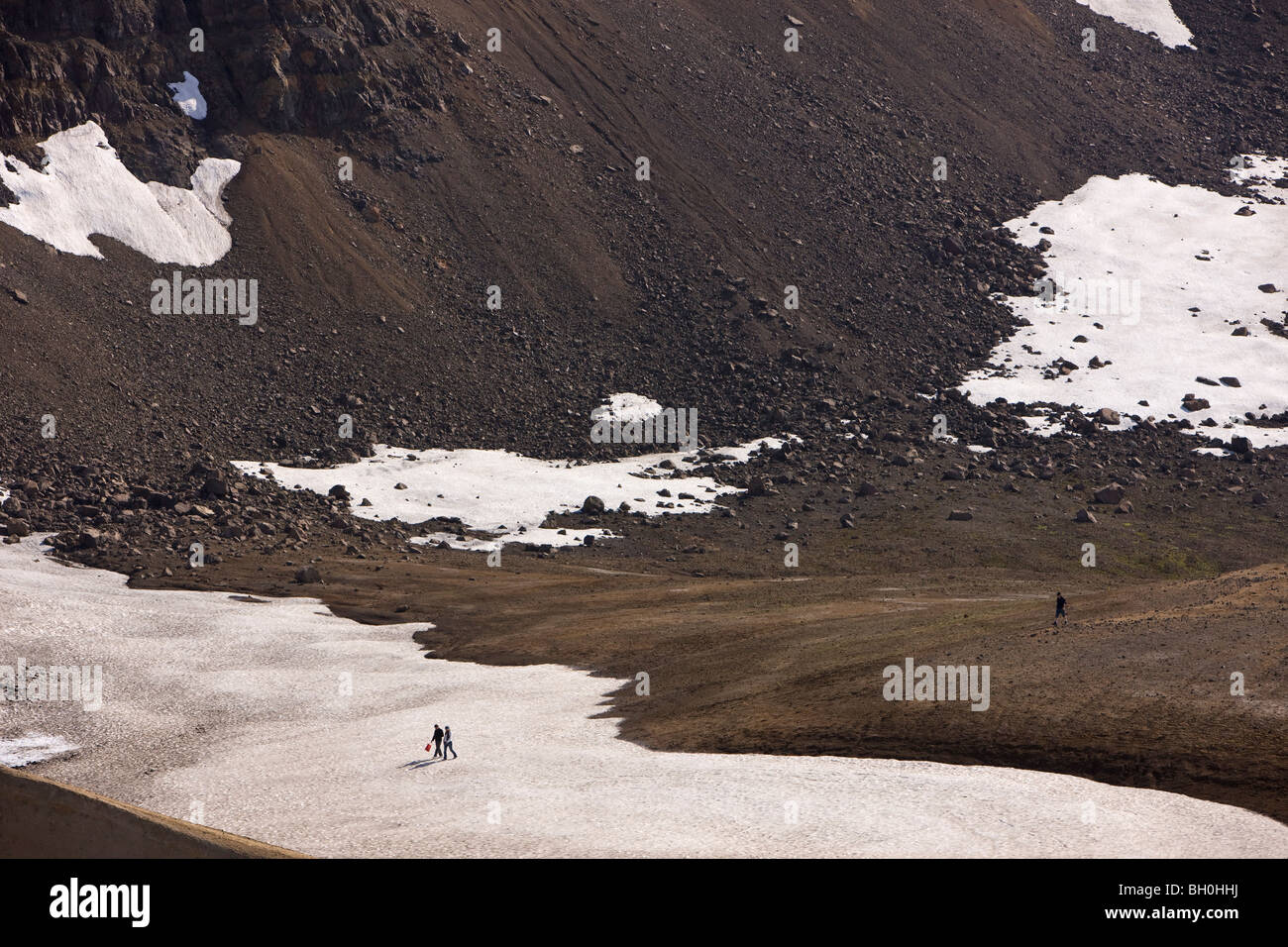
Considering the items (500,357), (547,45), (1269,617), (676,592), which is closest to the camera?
(1269,617)

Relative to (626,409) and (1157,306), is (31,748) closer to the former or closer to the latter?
(626,409)

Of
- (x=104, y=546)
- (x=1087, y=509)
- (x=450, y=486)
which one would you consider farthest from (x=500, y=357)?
(x=1087, y=509)

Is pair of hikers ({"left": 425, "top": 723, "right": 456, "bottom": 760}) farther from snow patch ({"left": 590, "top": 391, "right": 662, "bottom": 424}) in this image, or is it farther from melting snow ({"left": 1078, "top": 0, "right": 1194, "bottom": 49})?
melting snow ({"left": 1078, "top": 0, "right": 1194, "bottom": 49})

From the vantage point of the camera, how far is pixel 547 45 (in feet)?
403

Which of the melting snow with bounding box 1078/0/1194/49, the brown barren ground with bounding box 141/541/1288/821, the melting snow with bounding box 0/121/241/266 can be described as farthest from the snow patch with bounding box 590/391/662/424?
the melting snow with bounding box 1078/0/1194/49

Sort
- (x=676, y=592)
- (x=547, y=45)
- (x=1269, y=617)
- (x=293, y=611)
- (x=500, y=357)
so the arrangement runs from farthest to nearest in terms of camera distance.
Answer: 1. (x=547, y=45)
2. (x=500, y=357)
3. (x=676, y=592)
4. (x=293, y=611)
5. (x=1269, y=617)

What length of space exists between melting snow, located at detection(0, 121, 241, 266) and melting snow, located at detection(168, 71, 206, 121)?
7.55m

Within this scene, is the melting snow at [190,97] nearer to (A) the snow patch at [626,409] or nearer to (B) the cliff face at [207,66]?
(B) the cliff face at [207,66]

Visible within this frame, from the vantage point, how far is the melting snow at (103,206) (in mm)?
90438

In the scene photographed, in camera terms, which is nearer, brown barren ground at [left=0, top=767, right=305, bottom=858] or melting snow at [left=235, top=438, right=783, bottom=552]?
brown barren ground at [left=0, top=767, right=305, bottom=858]

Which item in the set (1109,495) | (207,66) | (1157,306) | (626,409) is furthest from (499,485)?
(1157,306)

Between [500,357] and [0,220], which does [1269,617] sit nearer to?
[500,357]

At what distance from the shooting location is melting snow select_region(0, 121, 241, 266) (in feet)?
297
